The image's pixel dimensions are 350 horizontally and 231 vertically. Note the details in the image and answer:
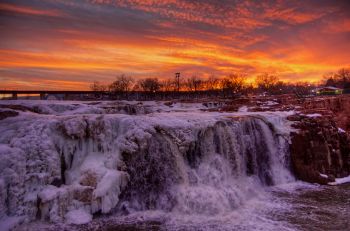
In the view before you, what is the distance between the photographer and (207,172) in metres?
17.1

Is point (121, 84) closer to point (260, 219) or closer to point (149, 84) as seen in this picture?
point (149, 84)

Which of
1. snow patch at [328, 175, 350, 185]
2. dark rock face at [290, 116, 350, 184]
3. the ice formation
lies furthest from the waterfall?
snow patch at [328, 175, 350, 185]

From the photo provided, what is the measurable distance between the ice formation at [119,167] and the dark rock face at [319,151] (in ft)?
8.47

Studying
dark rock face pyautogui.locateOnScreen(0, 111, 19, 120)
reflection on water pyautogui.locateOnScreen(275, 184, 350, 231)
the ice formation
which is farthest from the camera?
dark rock face pyautogui.locateOnScreen(0, 111, 19, 120)

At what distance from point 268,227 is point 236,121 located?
8.69 metres

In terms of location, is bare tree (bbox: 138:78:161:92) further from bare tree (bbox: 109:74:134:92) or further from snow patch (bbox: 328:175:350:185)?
snow patch (bbox: 328:175:350:185)

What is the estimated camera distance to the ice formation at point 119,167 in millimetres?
13312

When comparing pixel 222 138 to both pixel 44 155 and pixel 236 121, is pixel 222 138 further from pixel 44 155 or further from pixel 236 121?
pixel 44 155

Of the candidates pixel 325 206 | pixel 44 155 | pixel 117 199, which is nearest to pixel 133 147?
pixel 117 199

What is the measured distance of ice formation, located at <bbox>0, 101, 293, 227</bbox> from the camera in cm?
1331

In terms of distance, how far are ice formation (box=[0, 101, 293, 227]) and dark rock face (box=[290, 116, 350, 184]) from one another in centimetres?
258

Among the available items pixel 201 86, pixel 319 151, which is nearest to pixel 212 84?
pixel 201 86

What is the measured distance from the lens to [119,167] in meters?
15.1

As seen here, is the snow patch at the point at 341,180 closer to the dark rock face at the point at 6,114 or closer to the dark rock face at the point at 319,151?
the dark rock face at the point at 319,151
